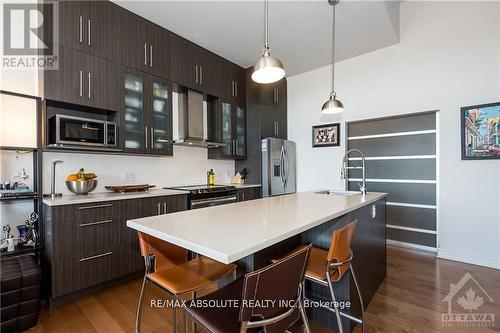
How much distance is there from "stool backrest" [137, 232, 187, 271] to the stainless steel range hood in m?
2.03

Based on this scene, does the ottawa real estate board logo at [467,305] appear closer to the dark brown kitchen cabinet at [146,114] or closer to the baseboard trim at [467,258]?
the baseboard trim at [467,258]

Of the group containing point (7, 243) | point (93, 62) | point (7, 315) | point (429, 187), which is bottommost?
point (7, 315)

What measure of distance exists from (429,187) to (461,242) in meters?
0.74

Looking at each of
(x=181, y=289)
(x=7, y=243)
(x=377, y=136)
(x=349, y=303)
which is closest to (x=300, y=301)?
(x=181, y=289)

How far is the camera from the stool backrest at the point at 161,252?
1318 mm

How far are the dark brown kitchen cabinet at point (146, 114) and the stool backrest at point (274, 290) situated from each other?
2.40 m

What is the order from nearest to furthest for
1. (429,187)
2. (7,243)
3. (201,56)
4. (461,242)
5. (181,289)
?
1. (181,289)
2. (7,243)
3. (461,242)
4. (429,187)
5. (201,56)

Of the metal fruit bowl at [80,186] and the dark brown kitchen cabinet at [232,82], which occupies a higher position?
the dark brown kitchen cabinet at [232,82]

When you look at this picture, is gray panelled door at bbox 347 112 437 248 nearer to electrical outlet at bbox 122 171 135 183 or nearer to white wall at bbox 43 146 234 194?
white wall at bbox 43 146 234 194

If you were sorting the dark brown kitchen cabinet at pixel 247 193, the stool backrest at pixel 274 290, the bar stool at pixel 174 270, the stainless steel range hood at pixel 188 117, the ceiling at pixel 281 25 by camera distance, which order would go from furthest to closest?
the dark brown kitchen cabinet at pixel 247 193 < the stainless steel range hood at pixel 188 117 < the ceiling at pixel 281 25 < the bar stool at pixel 174 270 < the stool backrest at pixel 274 290

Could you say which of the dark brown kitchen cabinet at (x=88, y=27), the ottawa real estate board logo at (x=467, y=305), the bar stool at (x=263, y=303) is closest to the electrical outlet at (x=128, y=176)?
the dark brown kitchen cabinet at (x=88, y=27)

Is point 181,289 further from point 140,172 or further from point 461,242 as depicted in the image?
point 461,242

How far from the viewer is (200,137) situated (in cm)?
349

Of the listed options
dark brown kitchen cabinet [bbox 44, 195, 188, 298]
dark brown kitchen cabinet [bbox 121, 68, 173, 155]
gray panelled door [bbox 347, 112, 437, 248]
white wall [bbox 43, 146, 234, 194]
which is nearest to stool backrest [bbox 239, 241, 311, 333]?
dark brown kitchen cabinet [bbox 44, 195, 188, 298]
